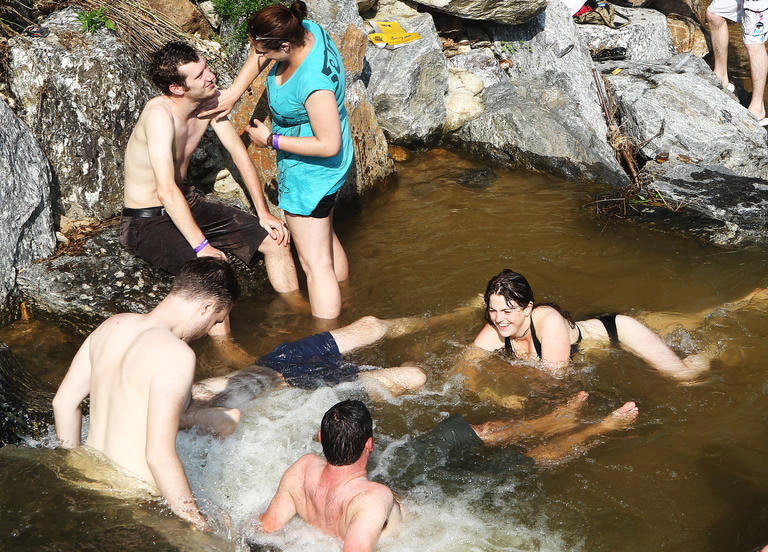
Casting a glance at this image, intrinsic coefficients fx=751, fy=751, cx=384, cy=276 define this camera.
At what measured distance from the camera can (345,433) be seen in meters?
3.54

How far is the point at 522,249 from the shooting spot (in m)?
7.09

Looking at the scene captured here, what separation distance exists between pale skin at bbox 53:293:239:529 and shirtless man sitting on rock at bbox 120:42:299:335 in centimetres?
175

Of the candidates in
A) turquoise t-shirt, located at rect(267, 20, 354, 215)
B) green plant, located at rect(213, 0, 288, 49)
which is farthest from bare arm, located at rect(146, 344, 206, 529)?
green plant, located at rect(213, 0, 288, 49)

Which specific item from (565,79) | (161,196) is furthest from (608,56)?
→ (161,196)

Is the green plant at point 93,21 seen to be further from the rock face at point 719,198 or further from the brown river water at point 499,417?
the rock face at point 719,198

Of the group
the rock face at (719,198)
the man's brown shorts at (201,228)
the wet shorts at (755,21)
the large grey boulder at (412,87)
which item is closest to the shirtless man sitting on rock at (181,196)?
the man's brown shorts at (201,228)

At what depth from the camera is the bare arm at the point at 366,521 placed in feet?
11.6

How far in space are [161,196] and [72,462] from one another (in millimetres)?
2118

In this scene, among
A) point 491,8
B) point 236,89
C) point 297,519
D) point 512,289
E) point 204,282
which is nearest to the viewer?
point 204,282

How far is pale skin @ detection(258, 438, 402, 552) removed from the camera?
11.7ft

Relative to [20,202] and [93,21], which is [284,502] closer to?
[20,202]

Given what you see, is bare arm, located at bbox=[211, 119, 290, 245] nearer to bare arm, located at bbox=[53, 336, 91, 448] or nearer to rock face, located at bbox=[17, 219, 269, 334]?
rock face, located at bbox=[17, 219, 269, 334]

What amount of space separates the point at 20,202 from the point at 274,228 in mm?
2003

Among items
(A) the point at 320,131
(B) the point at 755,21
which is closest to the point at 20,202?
(A) the point at 320,131
